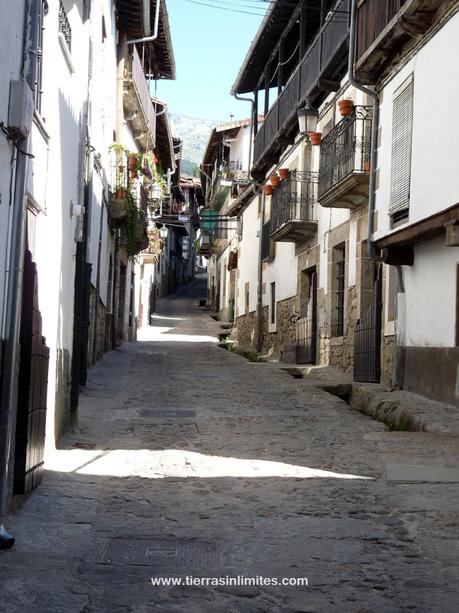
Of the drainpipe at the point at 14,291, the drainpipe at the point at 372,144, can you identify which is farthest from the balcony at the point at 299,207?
the drainpipe at the point at 14,291

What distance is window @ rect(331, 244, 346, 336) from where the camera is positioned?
16.1 meters

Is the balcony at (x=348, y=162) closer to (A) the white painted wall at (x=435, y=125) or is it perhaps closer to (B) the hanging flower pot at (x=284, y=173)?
(A) the white painted wall at (x=435, y=125)

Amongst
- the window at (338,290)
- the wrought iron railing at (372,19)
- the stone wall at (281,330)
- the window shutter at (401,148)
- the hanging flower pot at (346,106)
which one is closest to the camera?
the window shutter at (401,148)

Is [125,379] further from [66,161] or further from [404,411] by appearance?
[66,161]

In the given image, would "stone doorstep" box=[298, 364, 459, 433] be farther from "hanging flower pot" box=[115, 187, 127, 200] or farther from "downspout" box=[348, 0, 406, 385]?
"hanging flower pot" box=[115, 187, 127, 200]

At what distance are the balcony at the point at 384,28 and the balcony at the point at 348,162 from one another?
35.4 inches

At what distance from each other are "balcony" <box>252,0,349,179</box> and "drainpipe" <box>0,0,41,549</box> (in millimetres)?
9747

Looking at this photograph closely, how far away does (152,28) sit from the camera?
69.9ft

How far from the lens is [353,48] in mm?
12859

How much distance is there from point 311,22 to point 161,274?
28962mm

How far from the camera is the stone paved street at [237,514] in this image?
4.04 meters

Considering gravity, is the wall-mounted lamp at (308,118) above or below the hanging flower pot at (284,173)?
above

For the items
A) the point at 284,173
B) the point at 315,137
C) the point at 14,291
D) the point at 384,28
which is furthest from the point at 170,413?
the point at 284,173

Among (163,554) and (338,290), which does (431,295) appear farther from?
(163,554)
